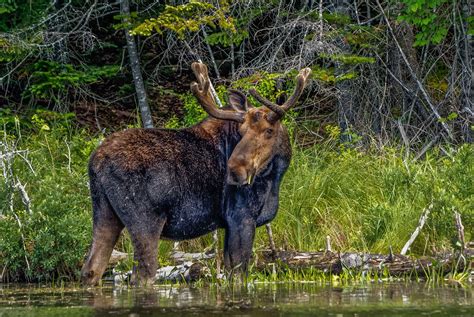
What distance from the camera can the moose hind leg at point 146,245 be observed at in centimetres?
1105

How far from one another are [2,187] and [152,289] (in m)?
3.61

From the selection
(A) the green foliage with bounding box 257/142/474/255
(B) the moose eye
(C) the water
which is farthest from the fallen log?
(B) the moose eye

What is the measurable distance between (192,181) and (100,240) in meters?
1.09

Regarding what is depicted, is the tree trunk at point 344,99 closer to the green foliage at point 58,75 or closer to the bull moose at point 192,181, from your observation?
the green foliage at point 58,75

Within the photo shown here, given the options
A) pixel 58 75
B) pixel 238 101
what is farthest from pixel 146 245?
pixel 58 75

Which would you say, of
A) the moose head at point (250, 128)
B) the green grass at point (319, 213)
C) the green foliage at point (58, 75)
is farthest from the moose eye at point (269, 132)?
the green foliage at point (58, 75)

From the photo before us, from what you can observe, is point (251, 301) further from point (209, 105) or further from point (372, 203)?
point (372, 203)

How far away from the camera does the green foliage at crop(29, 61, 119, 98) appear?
725 inches

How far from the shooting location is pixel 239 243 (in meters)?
11.5

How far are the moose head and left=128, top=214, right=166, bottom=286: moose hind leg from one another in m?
0.86

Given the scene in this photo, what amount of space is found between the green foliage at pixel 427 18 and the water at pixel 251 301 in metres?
6.16

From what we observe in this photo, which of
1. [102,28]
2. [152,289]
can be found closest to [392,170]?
[152,289]

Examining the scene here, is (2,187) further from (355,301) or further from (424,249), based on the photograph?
(355,301)

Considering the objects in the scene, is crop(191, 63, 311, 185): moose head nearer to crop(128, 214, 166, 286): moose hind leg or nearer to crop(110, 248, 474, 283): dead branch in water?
crop(128, 214, 166, 286): moose hind leg
